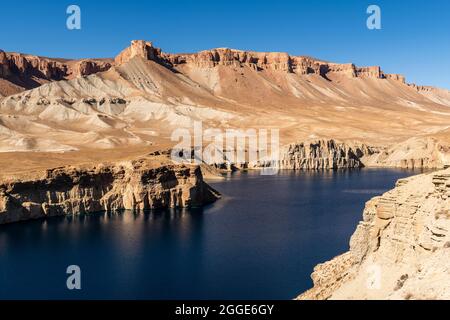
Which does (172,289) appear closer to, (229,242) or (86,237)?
(229,242)

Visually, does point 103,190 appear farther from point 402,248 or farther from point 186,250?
point 402,248

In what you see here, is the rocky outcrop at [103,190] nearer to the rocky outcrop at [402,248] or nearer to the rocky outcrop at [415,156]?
the rocky outcrop at [402,248]

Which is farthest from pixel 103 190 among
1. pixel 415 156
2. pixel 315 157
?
pixel 415 156

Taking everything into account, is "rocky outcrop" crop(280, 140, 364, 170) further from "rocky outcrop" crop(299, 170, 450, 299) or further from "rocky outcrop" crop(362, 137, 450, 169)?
"rocky outcrop" crop(299, 170, 450, 299)

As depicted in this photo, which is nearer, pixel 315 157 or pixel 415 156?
pixel 415 156

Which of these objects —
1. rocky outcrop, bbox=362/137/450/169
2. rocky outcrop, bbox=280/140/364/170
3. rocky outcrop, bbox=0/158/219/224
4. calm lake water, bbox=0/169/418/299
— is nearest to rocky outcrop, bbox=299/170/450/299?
calm lake water, bbox=0/169/418/299
